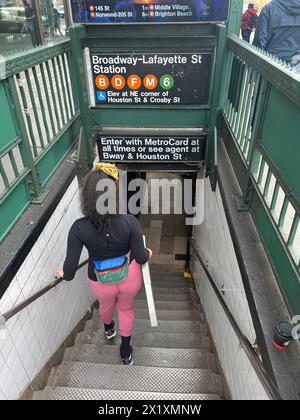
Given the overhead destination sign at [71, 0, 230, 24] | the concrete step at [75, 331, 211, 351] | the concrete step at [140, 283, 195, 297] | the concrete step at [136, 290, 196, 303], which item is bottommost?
the concrete step at [140, 283, 195, 297]

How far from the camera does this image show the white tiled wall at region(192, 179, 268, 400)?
2100 mm

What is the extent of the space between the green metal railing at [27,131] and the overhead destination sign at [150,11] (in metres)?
0.40

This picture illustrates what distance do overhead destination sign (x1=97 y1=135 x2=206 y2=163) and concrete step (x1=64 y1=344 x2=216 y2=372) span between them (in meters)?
2.16

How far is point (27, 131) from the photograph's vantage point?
270cm

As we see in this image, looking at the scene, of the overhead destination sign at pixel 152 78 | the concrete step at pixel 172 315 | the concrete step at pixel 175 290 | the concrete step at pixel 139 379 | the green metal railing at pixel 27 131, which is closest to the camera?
the green metal railing at pixel 27 131

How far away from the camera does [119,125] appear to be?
4.01m

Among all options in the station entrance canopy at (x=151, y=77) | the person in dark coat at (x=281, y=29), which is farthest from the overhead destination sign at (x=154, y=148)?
the person in dark coat at (x=281, y=29)

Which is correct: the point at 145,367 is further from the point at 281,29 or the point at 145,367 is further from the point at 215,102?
the point at 281,29

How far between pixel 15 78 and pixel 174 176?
7.07m

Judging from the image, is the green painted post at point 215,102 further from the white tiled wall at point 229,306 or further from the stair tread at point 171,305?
the stair tread at point 171,305

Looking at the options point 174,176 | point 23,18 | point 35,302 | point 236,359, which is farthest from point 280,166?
point 174,176

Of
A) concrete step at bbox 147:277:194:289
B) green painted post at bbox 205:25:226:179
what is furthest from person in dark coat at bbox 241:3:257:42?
concrete step at bbox 147:277:194:289

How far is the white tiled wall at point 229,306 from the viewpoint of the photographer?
2.10m

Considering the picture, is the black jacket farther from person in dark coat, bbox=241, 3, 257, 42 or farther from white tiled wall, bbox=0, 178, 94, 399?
person in dark coat, bbox=241, 3, 257, 42
